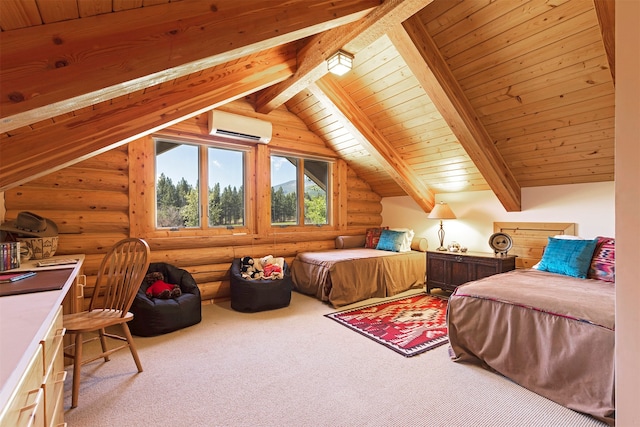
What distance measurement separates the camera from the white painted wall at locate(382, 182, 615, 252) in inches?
134

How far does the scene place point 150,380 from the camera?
2.19m

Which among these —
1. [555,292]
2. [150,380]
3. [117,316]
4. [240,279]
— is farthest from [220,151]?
[555,292]

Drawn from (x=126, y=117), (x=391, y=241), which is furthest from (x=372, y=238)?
(x=126, y=117)

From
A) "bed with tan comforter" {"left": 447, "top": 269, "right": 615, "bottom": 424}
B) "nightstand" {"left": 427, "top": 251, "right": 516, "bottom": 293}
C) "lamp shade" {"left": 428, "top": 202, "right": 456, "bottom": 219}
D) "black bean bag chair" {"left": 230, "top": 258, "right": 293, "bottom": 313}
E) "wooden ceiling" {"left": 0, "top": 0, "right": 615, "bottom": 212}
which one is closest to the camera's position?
"wooden ceiling" {"left": 0, "top": 0, "right": 615, "bottom": 212}

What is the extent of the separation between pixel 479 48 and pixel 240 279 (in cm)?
349

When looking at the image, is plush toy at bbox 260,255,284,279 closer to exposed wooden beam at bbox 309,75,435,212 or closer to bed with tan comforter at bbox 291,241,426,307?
bed with tan comforter at bbox 291,241,426,307

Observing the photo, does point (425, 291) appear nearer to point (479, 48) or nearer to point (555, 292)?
point (555, 292)

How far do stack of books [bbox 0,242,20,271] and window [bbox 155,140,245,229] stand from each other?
180cm

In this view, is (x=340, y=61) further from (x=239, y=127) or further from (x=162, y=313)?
(x=162, y=313)

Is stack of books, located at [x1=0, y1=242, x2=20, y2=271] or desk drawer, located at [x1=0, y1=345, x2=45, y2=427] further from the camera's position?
stack of books, located at [x1=0, y1=242, x2=20, y2=271]

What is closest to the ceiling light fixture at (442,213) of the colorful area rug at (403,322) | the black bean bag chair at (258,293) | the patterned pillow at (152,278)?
the colorful area rug at (403,322)

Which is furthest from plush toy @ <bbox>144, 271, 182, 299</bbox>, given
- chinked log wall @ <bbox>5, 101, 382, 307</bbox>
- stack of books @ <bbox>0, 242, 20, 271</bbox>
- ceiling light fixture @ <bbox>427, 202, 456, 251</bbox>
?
ceiling light fixture @ <bbox>427, 202, 456, 251</bbox>

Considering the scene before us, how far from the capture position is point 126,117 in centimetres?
236

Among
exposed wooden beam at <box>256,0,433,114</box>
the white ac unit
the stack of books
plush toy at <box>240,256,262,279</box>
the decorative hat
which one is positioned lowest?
plush toy at <box>240,256,262,279</box>
